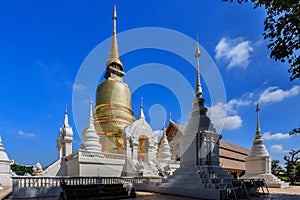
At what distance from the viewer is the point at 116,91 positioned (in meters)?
24.9

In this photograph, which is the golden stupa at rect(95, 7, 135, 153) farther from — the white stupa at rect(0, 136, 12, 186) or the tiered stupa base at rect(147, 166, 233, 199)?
the tiered stupa base at rect(147, 166, 233, 199)

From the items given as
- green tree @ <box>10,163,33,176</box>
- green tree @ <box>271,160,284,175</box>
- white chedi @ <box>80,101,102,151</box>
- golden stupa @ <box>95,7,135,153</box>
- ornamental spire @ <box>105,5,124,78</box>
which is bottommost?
green tree @ <box>10,163,33,176</box>

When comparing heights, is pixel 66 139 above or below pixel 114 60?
below

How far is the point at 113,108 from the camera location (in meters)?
23.2

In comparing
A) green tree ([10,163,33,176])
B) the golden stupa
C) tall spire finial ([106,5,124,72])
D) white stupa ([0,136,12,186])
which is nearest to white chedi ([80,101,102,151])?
the golden stupa

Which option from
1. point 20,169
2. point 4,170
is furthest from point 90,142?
point 20,169

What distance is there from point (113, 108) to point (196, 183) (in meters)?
15.6

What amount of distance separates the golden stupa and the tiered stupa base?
33.6ft

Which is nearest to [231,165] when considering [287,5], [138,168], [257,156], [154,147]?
[257,156]

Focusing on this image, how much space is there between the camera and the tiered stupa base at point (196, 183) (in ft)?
27.3

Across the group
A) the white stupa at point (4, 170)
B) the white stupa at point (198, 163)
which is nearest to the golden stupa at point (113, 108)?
the white stupa at point (4, 170)

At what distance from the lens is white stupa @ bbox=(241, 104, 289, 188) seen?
54.8ft

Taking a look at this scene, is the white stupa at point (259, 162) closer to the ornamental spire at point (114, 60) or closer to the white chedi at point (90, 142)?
the white chedi at point (90, 142)

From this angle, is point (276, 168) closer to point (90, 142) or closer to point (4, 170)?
point (90, 142)
